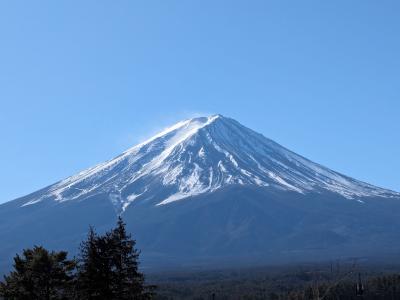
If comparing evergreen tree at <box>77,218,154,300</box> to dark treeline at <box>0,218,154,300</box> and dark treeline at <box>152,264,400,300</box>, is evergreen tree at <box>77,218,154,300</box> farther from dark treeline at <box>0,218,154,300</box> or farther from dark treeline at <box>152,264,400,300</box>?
dark treeline at <box>152,264,400,300</box>

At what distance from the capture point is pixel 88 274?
1784 cm

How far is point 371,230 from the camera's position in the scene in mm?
197125

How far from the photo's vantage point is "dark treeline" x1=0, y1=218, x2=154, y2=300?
1767 cm

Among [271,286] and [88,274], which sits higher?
[88,274]

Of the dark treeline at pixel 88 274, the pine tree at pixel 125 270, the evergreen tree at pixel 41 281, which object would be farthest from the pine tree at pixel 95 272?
the evergreen tree at pixel 41 281

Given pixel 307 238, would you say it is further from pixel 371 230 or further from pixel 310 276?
pixel 310 276

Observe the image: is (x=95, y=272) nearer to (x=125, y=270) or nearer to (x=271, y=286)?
(x=125, y=270)

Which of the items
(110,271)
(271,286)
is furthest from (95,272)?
(271,286)

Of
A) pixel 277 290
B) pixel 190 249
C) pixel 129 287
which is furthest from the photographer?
pixel 190 249

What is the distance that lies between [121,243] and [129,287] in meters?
1.19

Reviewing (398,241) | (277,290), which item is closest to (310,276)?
(277,290)

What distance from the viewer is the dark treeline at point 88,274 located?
17.7 meters

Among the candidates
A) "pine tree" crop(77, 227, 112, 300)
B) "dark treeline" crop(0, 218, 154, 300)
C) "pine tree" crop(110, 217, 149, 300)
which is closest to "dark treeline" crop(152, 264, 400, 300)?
"dark treeline" crop(0, 218, 154, 300)

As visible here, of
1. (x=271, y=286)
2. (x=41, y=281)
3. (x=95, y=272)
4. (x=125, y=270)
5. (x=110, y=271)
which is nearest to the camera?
(x=95, y=272)
